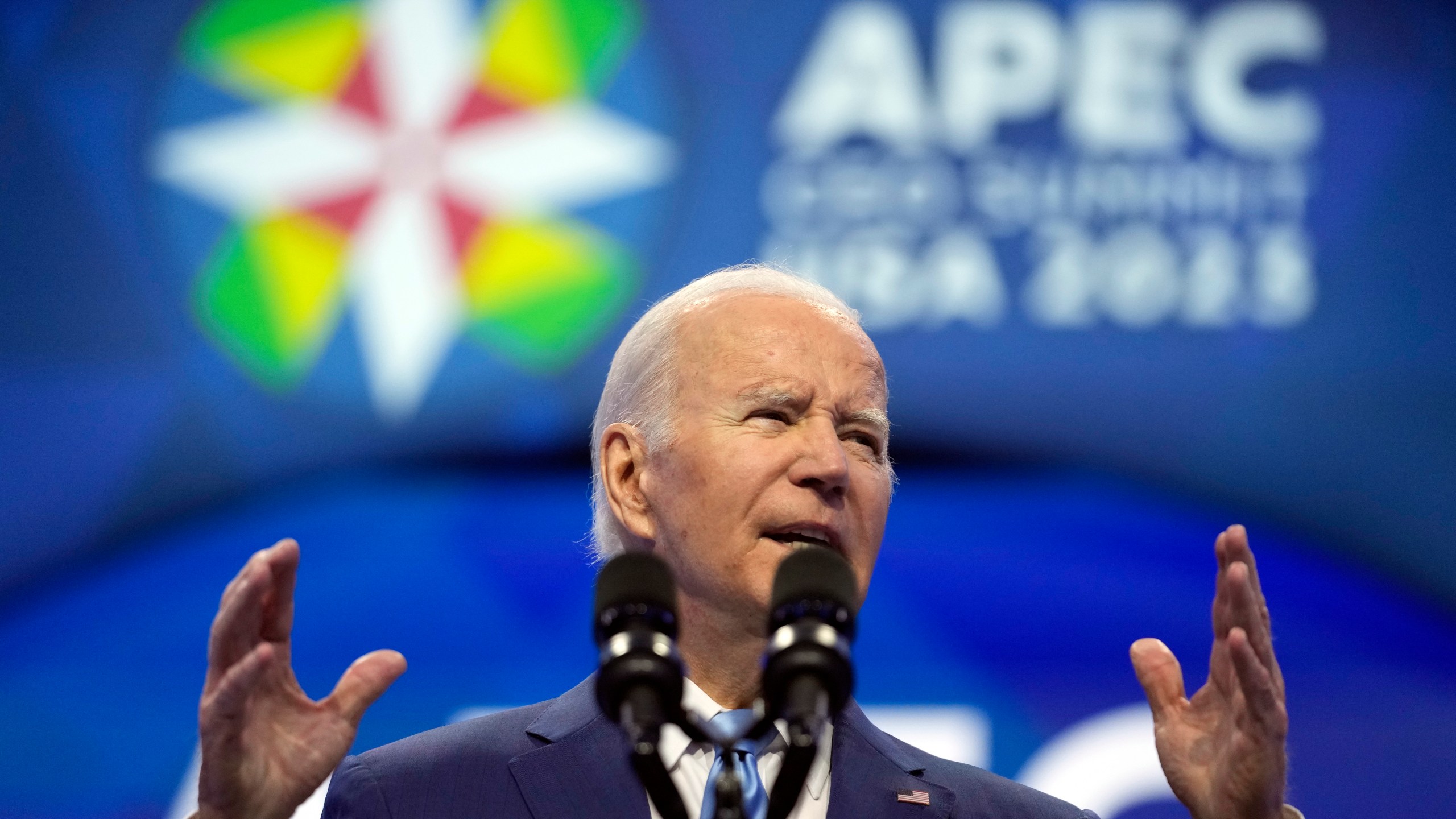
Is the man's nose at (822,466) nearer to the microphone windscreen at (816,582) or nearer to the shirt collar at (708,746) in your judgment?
the shirt collar at (708,746)

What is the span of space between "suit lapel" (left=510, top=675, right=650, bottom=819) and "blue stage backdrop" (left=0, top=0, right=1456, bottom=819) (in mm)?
1842

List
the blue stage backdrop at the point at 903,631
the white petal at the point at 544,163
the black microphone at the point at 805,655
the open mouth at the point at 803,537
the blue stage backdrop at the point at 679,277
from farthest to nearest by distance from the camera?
the white petal at the point at 544,163, the blue stage backdrop at the point at 679,277, the blue stage backdrop at the point at 903,631, the open mouth at the point at 803,537, the black microphone at the point at 805,655

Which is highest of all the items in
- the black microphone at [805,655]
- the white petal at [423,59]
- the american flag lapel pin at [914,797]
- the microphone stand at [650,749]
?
the white petal at [423,59]

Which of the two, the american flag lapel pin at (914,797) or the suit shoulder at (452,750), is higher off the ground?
the suit shoulder at (452,750)

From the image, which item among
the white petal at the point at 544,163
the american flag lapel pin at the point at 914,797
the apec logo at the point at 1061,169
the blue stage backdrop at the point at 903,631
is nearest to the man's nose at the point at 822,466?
the american flag lapel pin at the point at 914,797

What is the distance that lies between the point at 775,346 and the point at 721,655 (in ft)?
1.66

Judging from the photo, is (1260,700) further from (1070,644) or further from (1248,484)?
→ (1248,484)

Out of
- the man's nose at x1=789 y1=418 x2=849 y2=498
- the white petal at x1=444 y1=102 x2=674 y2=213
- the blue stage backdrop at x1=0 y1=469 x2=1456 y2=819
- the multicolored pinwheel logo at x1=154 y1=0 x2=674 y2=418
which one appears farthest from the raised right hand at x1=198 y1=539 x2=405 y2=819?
the white petal at x1=444 y1=102 x2=674 y2=213

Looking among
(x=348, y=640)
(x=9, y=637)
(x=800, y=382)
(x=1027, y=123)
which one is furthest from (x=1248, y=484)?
(x=9, y=637)

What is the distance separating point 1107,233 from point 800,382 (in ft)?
7.40

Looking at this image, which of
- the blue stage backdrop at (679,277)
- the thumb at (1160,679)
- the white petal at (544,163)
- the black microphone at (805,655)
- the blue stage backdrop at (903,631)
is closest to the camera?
the black microphone at (805,655)

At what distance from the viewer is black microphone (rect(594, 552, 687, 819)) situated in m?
1.26

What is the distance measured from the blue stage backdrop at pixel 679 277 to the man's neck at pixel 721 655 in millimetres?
1821

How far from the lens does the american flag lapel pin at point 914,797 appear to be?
2.04 metres
